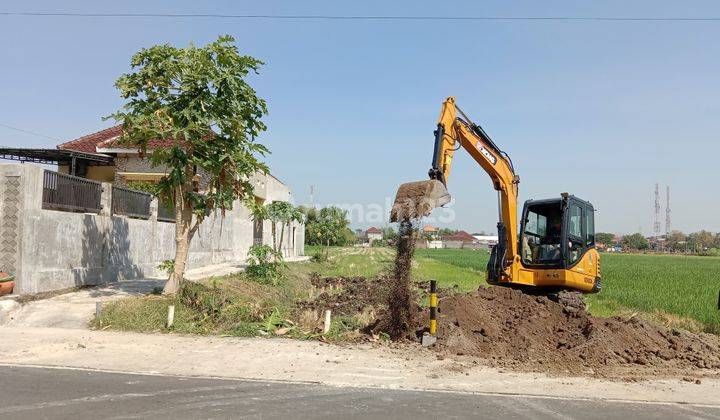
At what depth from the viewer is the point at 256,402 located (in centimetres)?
687

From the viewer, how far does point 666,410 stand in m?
7.05

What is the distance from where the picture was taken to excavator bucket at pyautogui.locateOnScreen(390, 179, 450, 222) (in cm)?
1015

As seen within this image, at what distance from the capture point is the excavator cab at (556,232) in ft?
43.3

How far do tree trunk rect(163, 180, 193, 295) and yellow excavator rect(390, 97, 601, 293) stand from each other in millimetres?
6946

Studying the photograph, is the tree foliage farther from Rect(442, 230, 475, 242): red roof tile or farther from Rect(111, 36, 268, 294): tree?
Rect(442, 230, 475, 242): red roof tile

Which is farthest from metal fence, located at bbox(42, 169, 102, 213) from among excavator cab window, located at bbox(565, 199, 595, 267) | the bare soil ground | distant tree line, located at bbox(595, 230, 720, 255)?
distant tree line, located at bbox(595, 230, 720, 255)

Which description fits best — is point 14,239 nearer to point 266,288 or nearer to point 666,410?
point 266,288

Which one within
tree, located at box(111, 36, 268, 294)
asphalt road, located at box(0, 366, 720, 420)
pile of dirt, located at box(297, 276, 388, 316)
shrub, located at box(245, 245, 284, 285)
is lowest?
pile of dirt, located at box(297, 276, 388, 316)

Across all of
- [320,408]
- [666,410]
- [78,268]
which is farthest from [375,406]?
[78,268]

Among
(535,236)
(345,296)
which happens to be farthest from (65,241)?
(535,236)

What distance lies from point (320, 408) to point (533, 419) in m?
2.39

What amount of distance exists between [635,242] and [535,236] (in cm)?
16434

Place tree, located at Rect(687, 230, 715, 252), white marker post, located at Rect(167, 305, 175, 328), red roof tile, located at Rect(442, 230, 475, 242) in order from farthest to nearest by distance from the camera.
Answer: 1. red roof tile, located at Rect(442, 230, 475, 242)
2. tree, located at Rect(687, 230, 715, 252)
3. white marker post, located at Rect(167, 305, 175, 328)

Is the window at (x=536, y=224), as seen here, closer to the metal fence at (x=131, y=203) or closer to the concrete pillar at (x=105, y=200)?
the concrete pillar at (x=105, y=200)
